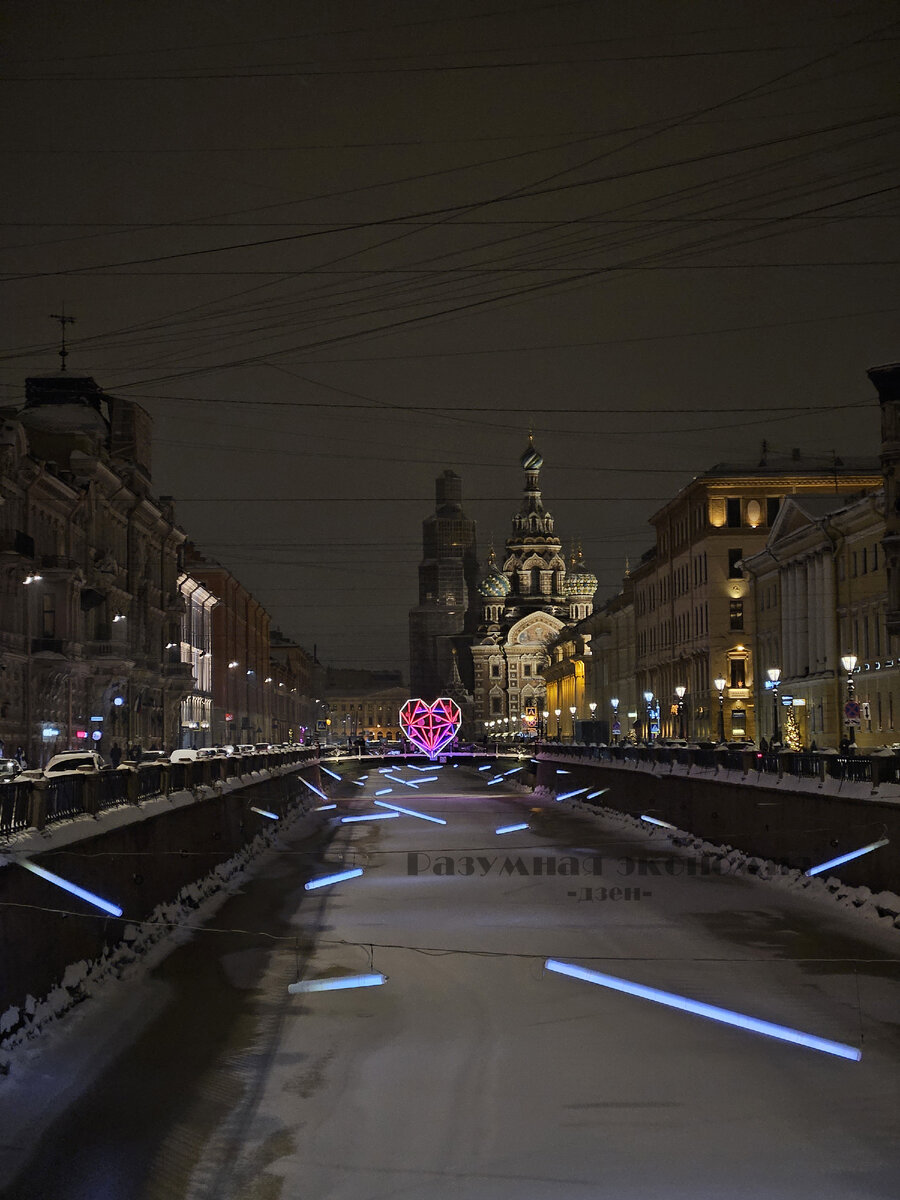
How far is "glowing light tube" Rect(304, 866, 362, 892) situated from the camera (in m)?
38.7

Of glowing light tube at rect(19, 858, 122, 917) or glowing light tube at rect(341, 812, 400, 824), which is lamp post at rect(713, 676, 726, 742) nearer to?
glowing light tube at rect(341, 812, 400, 824)

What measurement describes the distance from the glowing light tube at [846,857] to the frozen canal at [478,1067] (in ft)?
2.81

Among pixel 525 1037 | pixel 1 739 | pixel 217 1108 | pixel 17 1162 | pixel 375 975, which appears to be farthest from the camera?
pixel 1 739

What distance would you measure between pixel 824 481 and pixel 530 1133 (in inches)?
4124

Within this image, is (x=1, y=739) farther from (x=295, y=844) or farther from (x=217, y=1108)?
(x=217, y=1108)

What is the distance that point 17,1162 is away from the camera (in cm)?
1514

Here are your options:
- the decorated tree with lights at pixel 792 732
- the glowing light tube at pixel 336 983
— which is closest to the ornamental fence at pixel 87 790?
the glowing light tube at pixel 336 983

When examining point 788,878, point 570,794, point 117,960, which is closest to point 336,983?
point 117,960

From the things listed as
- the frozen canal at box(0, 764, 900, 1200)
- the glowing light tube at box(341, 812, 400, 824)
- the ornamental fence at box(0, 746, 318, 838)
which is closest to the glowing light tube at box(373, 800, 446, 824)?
the glowing light tube at box(341, 812, 400, 824)

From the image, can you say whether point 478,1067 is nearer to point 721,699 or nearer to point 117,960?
point 117,960

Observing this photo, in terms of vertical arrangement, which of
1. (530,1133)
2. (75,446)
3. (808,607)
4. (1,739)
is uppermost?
(75,446)

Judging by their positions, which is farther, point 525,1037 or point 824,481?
point 824,481

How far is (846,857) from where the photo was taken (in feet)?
106

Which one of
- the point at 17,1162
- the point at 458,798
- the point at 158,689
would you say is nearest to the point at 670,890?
the point at 17,1162
